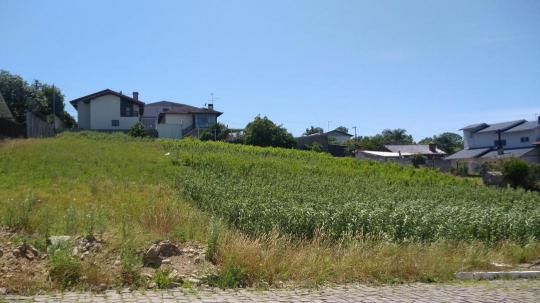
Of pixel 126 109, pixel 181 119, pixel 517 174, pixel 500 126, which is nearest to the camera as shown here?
pixel 517 174

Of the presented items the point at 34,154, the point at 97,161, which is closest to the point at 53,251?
the point at 97,161

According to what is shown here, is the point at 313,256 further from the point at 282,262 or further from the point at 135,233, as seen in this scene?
the point at 135,233

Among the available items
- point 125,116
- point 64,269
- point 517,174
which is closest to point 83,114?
point 125,116

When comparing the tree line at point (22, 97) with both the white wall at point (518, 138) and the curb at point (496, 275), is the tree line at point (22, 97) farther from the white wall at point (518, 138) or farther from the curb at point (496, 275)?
the white wall at point (518, 138)

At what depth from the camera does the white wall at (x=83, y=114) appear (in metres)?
63.2

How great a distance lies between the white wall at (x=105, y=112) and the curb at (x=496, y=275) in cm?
5758

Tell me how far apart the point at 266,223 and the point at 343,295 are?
15.4 ft

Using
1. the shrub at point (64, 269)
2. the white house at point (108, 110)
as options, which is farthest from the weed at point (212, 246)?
the white house at point (108, 110)

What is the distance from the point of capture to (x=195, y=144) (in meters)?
42.9

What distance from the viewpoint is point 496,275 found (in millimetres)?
9891

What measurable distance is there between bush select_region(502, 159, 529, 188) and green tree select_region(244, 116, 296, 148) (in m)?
23.6

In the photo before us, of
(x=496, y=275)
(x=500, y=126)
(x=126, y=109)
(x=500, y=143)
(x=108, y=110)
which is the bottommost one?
(x=496, y=275)

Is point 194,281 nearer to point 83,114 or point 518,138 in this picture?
point 83,114

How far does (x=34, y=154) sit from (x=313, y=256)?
22.6 meters
